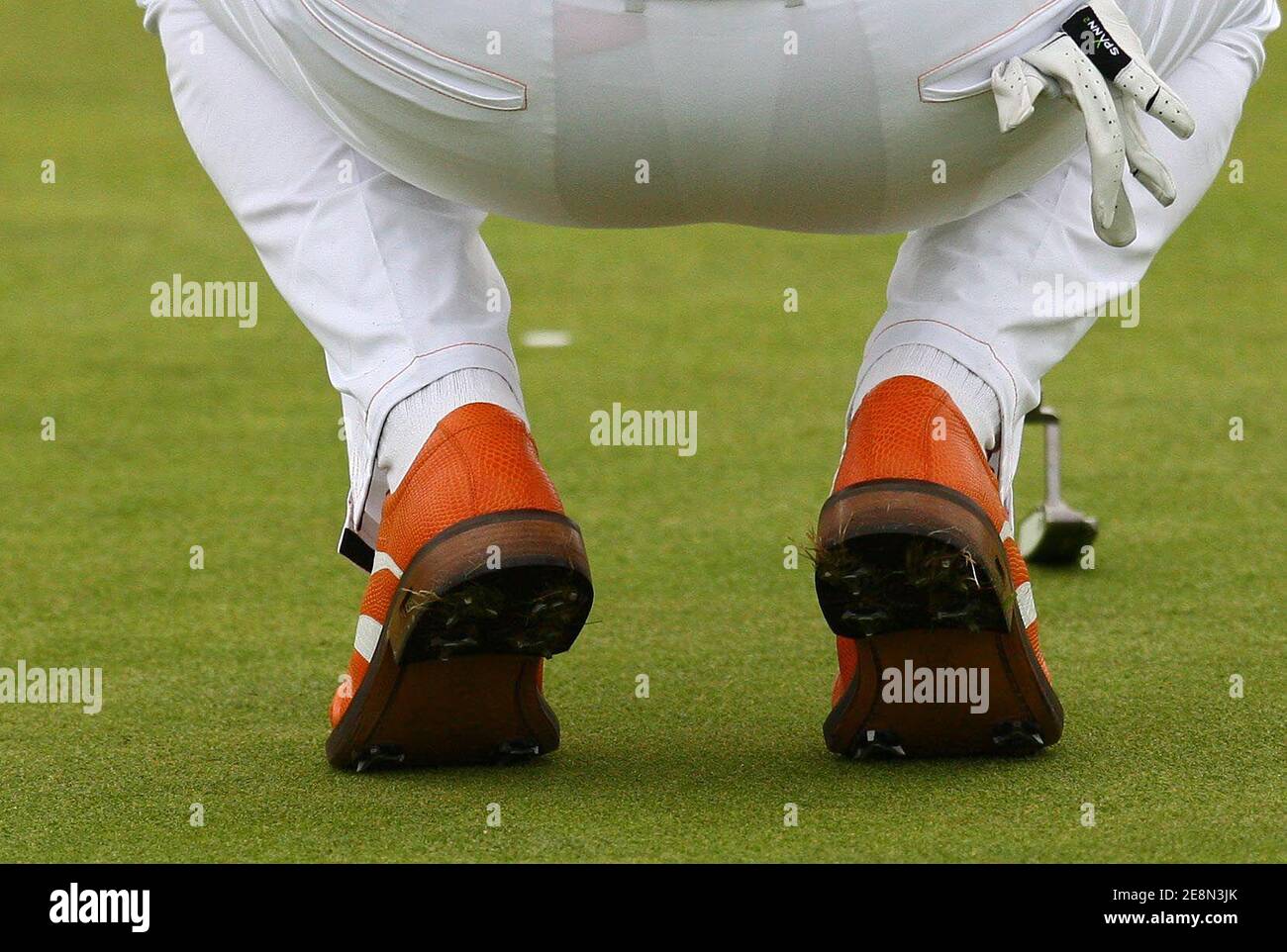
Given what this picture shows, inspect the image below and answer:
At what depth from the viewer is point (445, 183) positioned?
53.1 inches

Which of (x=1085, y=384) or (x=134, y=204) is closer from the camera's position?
(x=1085, y=384)

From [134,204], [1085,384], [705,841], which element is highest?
[134,204]

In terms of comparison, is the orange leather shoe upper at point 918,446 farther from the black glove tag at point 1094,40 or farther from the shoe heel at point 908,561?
the black glove tag at point 1094,40

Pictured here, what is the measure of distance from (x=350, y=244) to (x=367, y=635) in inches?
11.7

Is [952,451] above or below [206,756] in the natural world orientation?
above

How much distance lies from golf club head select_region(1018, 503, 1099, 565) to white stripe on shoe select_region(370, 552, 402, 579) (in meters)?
0.97

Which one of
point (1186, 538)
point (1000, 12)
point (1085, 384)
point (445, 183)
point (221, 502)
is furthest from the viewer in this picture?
point (1085, 384)

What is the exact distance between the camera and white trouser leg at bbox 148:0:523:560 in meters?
1.46

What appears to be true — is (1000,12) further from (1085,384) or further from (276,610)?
(1085,384)

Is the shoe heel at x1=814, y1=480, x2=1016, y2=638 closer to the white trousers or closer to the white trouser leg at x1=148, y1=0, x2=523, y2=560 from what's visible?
the white trousers

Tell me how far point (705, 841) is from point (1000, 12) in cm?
59

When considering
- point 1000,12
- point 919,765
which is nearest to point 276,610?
point 919,765

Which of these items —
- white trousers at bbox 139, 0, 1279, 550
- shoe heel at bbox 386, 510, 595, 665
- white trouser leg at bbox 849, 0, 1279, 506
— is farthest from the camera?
white trouser leg at bbox 849, 0, 1279, 506


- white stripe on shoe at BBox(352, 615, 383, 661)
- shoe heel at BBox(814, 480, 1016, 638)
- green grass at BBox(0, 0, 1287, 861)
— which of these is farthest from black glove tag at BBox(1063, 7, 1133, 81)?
white stripe on shoe at BBox(352, 615, 383, 661)
